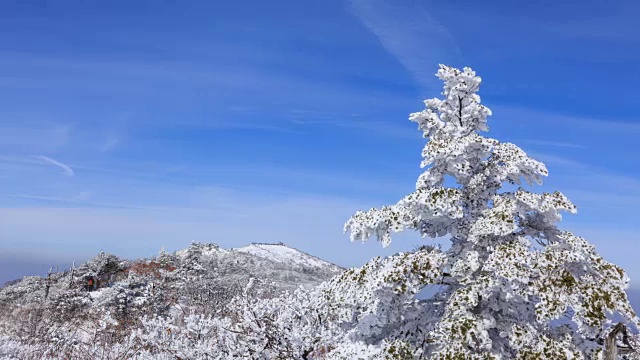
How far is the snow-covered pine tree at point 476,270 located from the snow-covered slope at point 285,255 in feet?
287

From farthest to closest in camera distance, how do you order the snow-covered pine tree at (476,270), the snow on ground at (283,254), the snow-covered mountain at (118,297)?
the snow on ground at (283,254) → the snow-covered mountain at (118,297) → the snow-covered pine tree at (476,270)

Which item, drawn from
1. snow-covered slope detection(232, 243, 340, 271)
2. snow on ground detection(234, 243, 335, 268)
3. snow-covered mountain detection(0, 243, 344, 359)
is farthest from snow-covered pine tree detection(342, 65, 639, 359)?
snow on ground detection(234, 243, 335, 268)

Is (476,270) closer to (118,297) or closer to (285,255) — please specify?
(118,297)

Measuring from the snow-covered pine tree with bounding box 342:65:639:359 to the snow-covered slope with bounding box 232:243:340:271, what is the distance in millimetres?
87497

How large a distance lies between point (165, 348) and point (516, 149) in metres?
7.95

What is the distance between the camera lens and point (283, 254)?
106 metres

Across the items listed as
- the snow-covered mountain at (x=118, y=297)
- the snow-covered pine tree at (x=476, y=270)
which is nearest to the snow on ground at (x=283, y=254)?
the snow-covered mountain at (x=118, y=297)

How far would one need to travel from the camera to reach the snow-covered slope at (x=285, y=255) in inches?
3933

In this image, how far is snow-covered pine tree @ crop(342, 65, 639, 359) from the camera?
8.27 meters

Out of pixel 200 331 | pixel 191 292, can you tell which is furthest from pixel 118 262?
pixel 200 331

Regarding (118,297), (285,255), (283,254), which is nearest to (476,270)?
(118,297)

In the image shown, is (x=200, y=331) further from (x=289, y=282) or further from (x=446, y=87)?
(x=289, y=282)

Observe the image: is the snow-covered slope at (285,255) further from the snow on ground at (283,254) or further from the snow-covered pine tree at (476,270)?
the snow-covered pine tree at (476,270)

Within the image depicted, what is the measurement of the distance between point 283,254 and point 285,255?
110 centimetres
